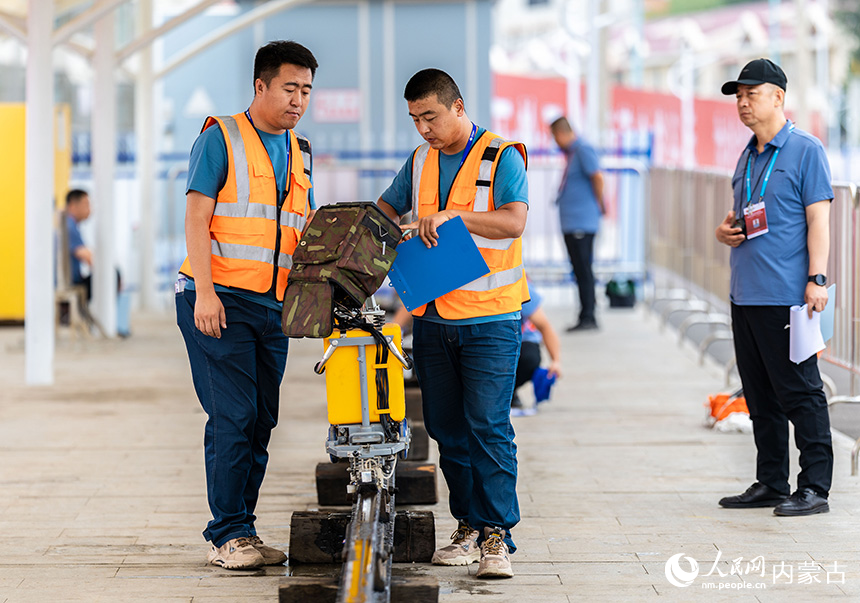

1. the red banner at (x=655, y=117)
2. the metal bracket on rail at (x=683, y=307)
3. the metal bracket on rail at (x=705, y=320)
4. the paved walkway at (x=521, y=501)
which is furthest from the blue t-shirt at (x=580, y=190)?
the red banner at (x=655, y=117)

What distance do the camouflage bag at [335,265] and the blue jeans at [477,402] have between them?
459 millimetres

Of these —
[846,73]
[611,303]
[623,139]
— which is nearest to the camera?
[611,303]

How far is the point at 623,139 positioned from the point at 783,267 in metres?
9.92

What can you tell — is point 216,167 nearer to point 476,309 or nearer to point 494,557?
point 476,309

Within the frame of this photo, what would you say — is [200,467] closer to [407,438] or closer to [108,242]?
[407,438]

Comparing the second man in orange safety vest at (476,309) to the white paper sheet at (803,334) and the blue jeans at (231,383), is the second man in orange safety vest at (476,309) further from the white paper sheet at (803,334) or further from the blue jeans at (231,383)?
the white paper sheet at (803,334)

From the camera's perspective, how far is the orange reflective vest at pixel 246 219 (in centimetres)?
448

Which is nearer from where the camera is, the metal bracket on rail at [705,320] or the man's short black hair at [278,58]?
the man's short black hair at [278,58]

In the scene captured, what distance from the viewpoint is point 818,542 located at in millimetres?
4996

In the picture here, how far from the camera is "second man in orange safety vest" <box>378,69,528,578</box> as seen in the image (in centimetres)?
435

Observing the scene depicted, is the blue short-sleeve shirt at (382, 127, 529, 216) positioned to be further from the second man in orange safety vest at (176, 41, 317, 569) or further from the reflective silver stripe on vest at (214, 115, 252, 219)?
the reflective silver stripe on vest at (214, 115, 252, 219)

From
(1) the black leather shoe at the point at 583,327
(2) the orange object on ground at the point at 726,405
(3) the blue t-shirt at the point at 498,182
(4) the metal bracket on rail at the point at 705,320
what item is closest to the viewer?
(3) the blue t-shirt at the point at 498,182

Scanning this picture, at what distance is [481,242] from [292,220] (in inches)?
27.9

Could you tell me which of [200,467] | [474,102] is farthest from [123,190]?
[200,467]
